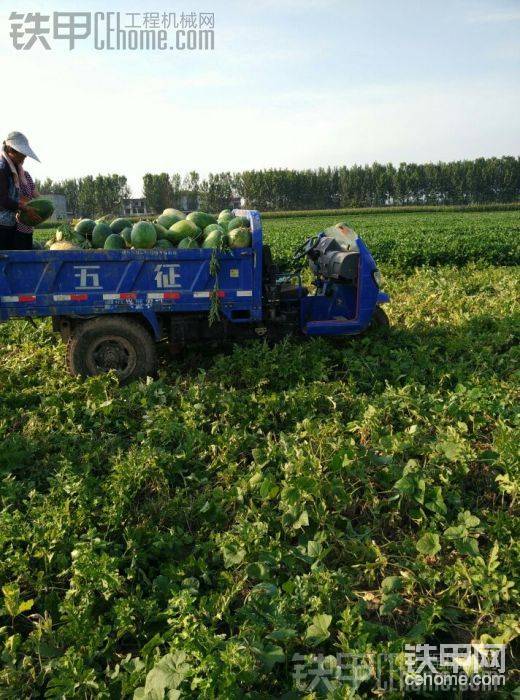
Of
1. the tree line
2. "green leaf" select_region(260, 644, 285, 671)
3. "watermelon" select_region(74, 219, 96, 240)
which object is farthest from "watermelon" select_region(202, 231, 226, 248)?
the tree line

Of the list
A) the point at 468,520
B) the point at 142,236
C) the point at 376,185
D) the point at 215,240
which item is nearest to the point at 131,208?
the point at 142,236

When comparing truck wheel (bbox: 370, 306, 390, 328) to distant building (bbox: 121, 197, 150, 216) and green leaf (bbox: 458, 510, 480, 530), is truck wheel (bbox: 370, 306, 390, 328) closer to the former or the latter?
green leaf (bbox: 458, 510, 480, 530)

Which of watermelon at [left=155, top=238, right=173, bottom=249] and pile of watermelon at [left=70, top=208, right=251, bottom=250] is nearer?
pile of watermelon at [left=70, top=208, right=251, bottom=250]

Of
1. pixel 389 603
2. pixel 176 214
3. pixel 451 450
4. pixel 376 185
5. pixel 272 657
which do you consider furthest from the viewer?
pixel 376 185

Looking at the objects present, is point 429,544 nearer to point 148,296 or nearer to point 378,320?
point 148,296

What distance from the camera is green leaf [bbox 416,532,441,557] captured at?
312cm

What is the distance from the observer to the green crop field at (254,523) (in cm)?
263

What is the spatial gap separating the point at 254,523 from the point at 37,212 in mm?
4499

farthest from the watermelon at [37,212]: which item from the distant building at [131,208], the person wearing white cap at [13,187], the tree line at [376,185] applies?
the tree line at [376,185]

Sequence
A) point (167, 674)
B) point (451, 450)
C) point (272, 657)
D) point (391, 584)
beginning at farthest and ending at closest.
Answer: point (451, 450) < point (391, 584) < point (272, 657) < point (167, 674)

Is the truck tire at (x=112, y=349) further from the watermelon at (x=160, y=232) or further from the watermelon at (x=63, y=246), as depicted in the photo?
the watermelon at (x=160, y=232)

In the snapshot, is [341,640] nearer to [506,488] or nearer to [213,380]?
[506,488]

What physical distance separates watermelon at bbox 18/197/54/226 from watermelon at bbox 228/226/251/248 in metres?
2.16

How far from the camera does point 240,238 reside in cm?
570
